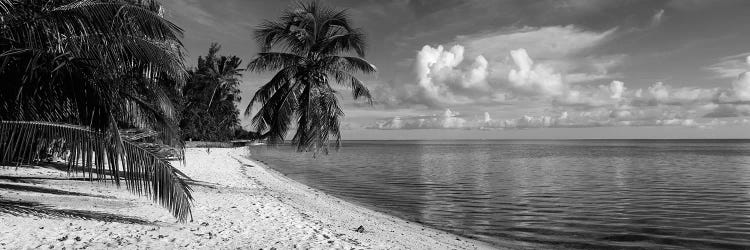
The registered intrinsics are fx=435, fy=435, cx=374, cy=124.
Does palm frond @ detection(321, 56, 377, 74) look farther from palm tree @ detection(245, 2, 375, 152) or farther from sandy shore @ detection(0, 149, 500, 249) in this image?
sandy shore @ detection(0, 149, 500, 249)

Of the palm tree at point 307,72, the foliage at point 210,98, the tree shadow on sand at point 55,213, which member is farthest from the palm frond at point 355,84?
the foliage at point 210,98

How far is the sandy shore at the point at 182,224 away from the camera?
25.5 ft

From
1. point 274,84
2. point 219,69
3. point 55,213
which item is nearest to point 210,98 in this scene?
point 219,69

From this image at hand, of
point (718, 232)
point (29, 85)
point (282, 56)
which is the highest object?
point (282, 56)

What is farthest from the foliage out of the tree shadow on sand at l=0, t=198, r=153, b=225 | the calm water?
the tree shadow on sand at l=0, t=198, r=153, b=225

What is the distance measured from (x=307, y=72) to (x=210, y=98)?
40.7 meters

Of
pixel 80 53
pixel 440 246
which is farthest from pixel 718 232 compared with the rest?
pixel 80 53

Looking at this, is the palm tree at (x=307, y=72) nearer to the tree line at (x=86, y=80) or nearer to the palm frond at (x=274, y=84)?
the palm frond at (x=274, y=84)

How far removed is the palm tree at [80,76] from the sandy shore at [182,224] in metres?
1.28

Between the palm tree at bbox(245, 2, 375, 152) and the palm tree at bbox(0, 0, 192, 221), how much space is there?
36.3ft

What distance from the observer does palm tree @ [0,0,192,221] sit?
6.40m

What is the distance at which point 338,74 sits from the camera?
19.0 metres

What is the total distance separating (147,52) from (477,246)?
26.2ft

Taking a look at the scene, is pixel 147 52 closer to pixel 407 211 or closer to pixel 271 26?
pixel 407 211
